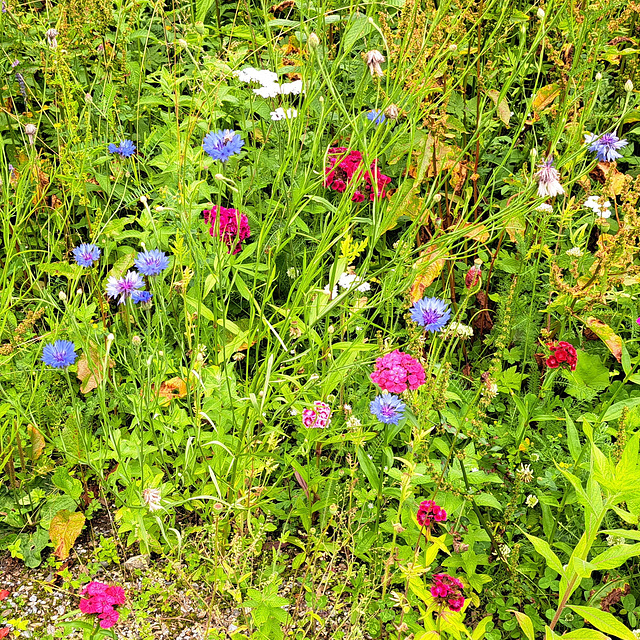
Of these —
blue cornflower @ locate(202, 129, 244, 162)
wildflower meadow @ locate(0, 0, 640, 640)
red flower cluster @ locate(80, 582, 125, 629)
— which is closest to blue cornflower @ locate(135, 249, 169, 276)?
wildflower meadow @ locate(0, 0, 640, 640)

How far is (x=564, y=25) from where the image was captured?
7.75 feet

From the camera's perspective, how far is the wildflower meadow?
1548 mm

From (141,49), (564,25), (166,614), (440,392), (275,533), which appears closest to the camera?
(440,392)

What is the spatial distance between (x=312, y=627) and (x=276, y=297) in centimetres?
109

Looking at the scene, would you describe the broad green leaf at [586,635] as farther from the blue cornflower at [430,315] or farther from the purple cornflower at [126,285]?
the purple cornflower at [126,285]

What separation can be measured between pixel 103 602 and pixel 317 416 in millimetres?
586

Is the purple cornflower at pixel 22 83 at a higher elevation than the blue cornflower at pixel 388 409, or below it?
higher

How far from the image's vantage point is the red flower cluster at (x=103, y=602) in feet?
4.50

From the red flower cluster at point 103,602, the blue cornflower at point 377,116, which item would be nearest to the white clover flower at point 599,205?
the blue cornflower at point 377,116

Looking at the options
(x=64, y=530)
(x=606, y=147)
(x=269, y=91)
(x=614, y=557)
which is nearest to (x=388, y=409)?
(x=614, y=557)

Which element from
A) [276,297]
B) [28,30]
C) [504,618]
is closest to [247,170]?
[276,297]

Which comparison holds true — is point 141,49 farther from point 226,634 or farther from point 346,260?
point 226,634

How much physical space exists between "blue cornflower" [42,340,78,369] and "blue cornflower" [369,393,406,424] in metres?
0.81

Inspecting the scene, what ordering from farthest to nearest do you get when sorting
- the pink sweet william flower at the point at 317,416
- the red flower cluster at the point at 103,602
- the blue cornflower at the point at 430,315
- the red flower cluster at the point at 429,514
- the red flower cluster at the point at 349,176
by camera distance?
the red flower cluster at the point at 349,176
the blue cornflower at the point at 430,315
the pink sweet william flower at the point at 317,416
the red flower cluster at the point at 429,514
the red flower cluster at the point at 103,602
